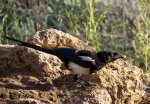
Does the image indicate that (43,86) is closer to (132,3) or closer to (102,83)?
(102,83)

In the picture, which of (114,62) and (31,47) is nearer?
(31,47)

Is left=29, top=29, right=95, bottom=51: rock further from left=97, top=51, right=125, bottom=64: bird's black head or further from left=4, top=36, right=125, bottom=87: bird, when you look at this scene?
left=97, top=51, right=125, bottom=64: bird's black head

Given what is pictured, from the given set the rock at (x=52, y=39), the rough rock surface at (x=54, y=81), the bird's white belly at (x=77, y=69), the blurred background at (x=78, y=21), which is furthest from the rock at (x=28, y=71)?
the blurred background at (x=78, y=21)

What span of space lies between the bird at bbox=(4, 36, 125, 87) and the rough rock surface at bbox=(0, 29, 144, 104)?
7 cm

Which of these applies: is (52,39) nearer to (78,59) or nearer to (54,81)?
(78,59)

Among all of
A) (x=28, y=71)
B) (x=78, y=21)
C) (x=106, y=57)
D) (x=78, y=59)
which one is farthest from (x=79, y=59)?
(x=78, y=21)

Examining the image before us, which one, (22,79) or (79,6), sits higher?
(79,6)

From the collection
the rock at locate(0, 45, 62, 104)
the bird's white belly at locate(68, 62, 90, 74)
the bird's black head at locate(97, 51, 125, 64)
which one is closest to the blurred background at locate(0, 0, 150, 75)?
the bird's black head at locate(97, 51, 125, 64)

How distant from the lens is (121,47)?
8.54 metres

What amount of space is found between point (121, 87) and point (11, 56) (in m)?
1.08

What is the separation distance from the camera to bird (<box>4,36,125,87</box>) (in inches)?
184

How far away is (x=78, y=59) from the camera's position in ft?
15.7

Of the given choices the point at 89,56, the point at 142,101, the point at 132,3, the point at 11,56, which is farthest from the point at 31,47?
the point at 132,3

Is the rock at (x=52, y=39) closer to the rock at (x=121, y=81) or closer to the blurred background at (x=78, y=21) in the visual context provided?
the rock at (x=121, y=81)
